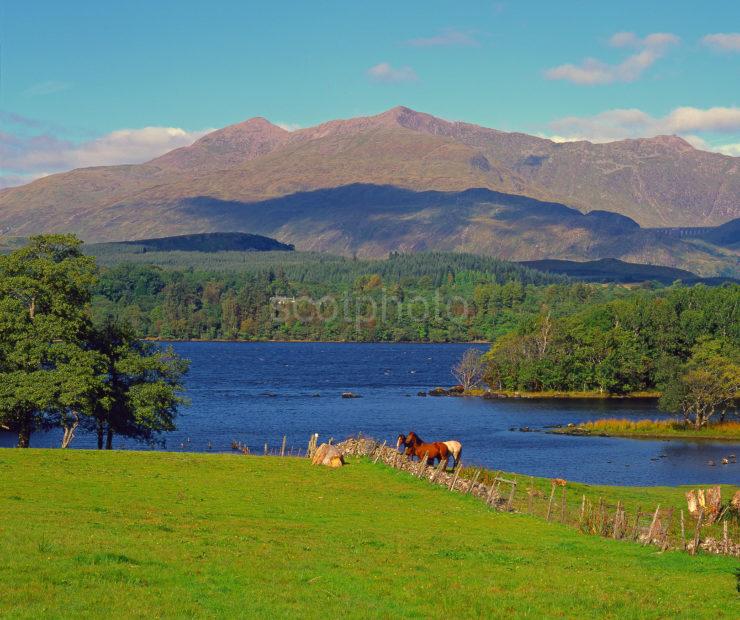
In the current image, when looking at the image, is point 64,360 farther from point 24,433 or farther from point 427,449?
point 427,449

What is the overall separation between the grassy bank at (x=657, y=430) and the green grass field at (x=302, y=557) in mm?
72341

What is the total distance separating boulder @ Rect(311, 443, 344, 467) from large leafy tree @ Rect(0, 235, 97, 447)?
58.3ft

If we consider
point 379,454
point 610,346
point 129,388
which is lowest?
point 379,454

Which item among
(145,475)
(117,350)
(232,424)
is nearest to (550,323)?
(232,424)

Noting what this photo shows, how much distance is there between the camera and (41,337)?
6247 cm

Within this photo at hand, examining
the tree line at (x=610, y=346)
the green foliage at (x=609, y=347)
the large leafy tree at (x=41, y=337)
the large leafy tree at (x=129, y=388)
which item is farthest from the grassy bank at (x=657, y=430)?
the large leafy tree at (x=41, y=337)

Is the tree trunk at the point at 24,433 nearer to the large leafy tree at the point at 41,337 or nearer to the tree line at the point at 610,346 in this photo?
the large leafy tree at the point at 41,337

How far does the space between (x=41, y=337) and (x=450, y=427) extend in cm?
6590

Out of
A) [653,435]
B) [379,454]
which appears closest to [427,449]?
[379,454]

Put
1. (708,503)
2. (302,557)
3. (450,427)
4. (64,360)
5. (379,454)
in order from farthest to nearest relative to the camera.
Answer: (450,427) → (64,360) → (379,454) → (708,503) → (302,557)

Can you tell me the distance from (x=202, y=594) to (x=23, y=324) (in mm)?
44519

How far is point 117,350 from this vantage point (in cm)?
6756

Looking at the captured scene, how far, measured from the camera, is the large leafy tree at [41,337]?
6038cm

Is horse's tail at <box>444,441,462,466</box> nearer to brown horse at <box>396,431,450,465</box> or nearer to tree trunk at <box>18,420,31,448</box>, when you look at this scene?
brown horse at <box>396,431,450,465</box>
